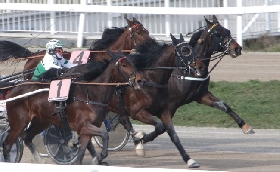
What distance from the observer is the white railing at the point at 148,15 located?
57.1 ft

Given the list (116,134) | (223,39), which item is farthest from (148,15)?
(223,39)

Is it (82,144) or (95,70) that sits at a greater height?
(95,70)

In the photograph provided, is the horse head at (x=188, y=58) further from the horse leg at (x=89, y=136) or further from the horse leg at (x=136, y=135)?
the horse leg at (x=89, y=136)

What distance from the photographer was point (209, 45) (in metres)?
11.9

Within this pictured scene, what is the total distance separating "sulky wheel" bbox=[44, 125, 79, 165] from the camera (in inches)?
435

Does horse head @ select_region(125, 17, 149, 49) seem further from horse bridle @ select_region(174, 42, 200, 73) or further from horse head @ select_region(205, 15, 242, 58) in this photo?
horse bridle @ select_region(174, 42, 200, 73)

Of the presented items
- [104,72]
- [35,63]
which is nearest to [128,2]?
[35,63]

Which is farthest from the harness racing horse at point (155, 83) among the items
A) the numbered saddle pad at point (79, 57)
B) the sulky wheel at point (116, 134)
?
the numbered saddle pad at point (79, 57)

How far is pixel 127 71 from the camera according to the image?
9.99m

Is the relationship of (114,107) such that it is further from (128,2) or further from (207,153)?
(128,2)

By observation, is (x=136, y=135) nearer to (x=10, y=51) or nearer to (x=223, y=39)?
(x=223, y=39)

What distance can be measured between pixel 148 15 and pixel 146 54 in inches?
266

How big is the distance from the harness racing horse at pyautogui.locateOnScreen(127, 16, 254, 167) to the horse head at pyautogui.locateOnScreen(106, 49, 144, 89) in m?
1.33

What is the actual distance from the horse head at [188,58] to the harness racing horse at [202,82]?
0.45 meters
